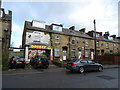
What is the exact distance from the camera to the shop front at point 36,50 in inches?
761

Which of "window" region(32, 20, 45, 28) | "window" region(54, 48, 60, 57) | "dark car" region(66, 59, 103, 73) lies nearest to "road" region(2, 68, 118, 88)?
"dark car" region(66, 59, 103, 73)

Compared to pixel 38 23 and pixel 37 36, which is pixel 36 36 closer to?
pixel 37 36

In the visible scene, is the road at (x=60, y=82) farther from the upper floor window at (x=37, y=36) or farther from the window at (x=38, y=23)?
the window at (x=38, y=23)

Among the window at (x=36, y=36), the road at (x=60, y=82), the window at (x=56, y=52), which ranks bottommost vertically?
the road at (x=60, y=82)

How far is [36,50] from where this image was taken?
20.4 meters

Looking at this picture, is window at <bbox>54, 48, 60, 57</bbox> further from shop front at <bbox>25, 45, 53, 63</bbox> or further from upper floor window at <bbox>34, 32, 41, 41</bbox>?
upper floor window at <bbox>34, 32, 41, 41</bbox>

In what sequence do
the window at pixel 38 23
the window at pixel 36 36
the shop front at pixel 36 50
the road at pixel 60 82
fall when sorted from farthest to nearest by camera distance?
1. the window at pixel 38 23
2. the window at pixel 36 36
3. the shop front at pixel 36 50
4. the road at pixel 60 82

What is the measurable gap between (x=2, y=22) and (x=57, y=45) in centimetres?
1176

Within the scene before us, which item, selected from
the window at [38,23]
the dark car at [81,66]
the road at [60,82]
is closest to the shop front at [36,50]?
the window at [38,23]

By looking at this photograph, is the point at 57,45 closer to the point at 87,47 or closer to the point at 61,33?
the point at 61,33

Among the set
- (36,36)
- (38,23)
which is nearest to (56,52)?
(36,36)

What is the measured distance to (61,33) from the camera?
77.6ft

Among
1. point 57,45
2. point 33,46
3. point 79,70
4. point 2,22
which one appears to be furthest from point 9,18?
point 79,70

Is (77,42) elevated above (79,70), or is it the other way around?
(77,42)
